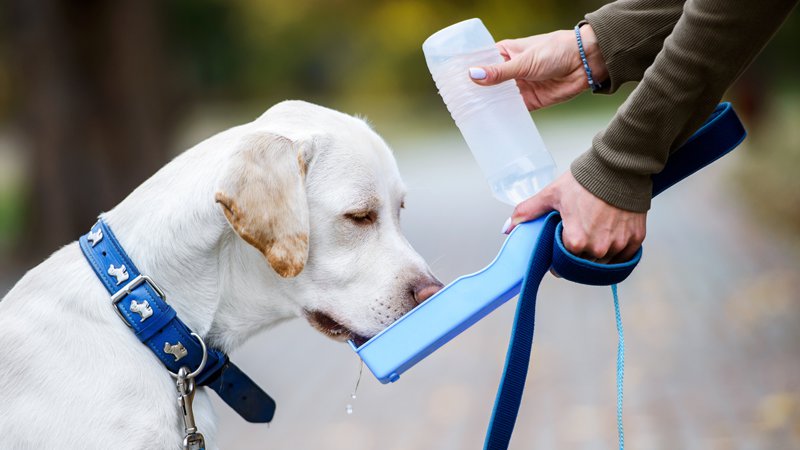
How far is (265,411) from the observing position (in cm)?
316

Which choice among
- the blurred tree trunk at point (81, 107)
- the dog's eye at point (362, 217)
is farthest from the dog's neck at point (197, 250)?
the blurred tree trunk at point (81, 107)

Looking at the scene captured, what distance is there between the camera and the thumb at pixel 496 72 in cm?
310

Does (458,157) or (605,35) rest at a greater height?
(605,35)

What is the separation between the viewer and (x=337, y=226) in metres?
3.06

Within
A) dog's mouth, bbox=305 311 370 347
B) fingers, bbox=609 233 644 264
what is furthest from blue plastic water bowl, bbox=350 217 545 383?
dog's mouth, bbox=305 311 370 347

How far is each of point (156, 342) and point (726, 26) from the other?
1.79 m

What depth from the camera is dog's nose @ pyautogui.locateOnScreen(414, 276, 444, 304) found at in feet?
10.0

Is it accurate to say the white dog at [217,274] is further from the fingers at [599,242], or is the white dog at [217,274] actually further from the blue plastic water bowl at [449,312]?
the fingers at [599,242]

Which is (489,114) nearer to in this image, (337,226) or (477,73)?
(477,73)

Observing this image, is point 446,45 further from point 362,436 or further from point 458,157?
point 458,157

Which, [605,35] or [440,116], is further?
[440,116]

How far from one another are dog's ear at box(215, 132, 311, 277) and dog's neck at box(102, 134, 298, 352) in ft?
0.35

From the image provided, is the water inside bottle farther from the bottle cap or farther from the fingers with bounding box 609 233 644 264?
the fingers with bounding box 609 233 644 264

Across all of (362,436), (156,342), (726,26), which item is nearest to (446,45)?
(726,26)
